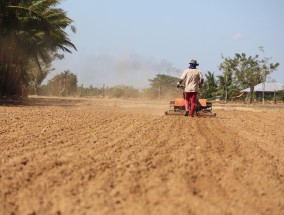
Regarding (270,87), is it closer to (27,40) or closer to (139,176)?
(27,40)

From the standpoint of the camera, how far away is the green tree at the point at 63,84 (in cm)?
5156

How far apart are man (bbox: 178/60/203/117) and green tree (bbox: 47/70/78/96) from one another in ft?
130

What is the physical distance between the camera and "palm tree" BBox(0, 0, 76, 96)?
21172mm

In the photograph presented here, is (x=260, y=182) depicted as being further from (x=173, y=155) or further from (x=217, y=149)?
(x=217, y=149)

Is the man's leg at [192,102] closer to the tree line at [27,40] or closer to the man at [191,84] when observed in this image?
the man at [191,84]

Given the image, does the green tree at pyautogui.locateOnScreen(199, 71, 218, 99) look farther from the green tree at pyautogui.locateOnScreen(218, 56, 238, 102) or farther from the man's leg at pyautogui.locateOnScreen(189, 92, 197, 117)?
the man's leg at pyautogui.locateOnScreen(189, 92, 197, 117)

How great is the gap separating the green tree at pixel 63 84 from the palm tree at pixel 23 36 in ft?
68.9

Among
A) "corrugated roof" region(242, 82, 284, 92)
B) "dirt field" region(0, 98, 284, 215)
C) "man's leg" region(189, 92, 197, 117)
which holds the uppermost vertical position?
"corrugated roof" region(242, 82, 284, 92)

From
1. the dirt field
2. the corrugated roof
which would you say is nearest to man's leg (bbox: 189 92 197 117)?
the dirt field

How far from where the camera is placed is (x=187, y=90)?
12.0 metres

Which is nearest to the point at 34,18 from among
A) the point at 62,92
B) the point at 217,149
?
the point at 217,149

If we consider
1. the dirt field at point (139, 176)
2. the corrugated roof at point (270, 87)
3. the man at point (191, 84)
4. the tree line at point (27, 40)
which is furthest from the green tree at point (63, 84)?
the dirt field at point (139, 176)

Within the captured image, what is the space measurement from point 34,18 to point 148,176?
1984cm

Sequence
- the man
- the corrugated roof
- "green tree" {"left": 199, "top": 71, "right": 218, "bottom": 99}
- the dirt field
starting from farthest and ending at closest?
1. the corrugated roof
2. "green tree" {"left": 199, "top": 71, "right": 218, "bottom": 99}
3. the man
4. the dirt field
